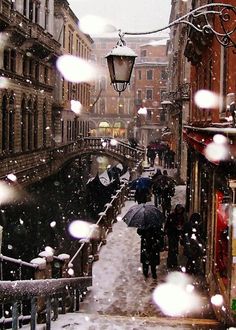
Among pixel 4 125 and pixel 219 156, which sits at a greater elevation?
pixel 4 125

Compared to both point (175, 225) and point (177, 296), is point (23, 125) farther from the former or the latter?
point (177, 296)

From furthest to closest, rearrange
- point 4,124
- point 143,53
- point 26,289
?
point 143,53 → point 4,124 → point 26,289

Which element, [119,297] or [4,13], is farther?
[4,13]

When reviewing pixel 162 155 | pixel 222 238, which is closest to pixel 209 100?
pixel 222 238

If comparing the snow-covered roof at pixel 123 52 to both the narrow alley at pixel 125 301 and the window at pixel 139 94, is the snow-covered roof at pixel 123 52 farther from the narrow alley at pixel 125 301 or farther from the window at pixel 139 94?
the window at pixel 139 94

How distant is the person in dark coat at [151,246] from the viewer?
37.1 ft

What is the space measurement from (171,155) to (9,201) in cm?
1325

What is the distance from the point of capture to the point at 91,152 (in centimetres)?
3869

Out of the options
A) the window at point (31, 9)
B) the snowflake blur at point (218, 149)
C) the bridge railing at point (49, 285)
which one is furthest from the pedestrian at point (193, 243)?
the window at point (31, 9)

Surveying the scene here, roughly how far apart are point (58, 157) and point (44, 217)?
36.9ft

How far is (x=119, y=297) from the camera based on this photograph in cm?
1050

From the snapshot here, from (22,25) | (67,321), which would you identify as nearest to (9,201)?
(22,25)

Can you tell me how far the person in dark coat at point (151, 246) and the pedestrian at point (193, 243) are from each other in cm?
55

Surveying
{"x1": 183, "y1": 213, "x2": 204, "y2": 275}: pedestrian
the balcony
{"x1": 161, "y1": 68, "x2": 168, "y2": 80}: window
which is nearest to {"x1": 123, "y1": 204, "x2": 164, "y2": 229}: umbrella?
{"x1": 183, "y1": 213, "x2": 204, "y2": 275}: pedestrian
